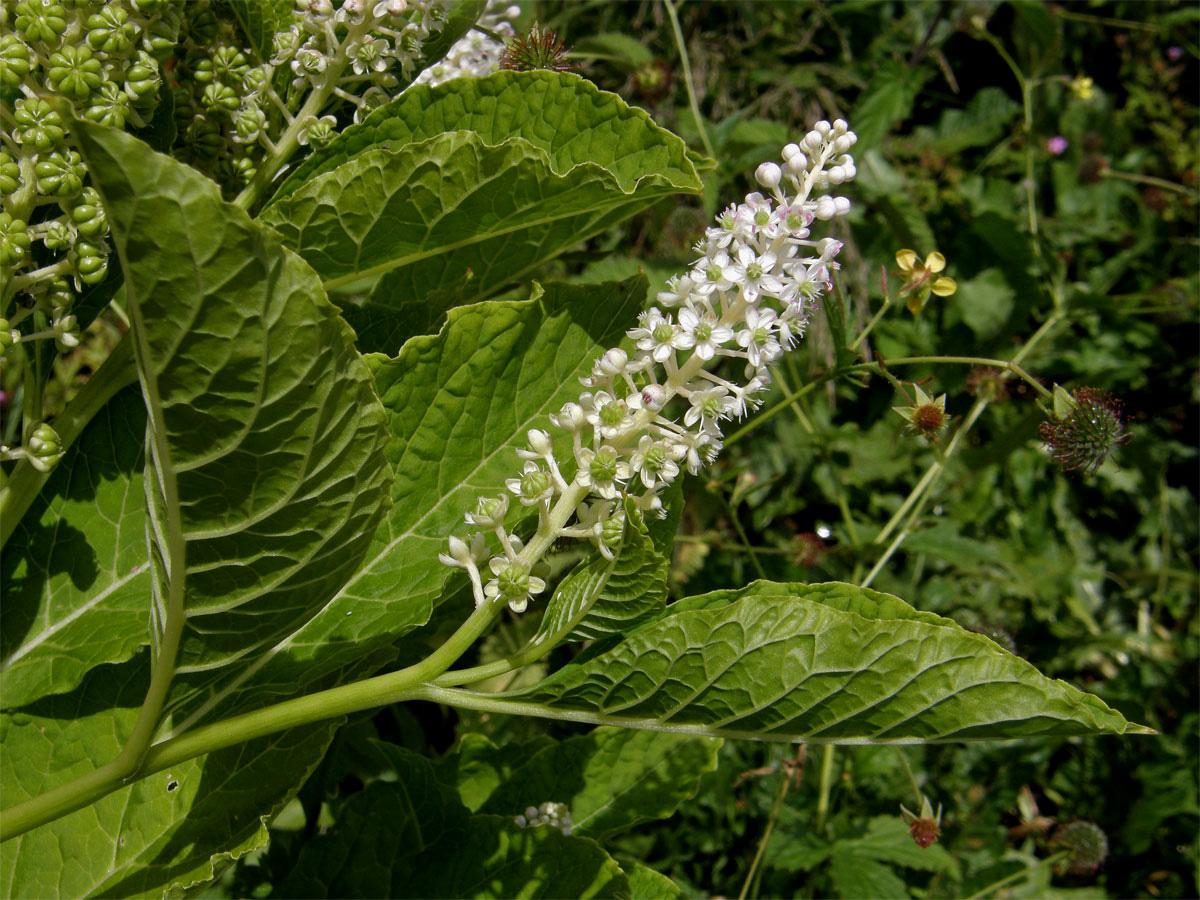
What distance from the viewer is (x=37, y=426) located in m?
1.03

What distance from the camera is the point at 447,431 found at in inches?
46.0

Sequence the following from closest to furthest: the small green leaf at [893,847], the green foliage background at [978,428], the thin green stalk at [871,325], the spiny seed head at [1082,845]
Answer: the thin green stalk at [871,325] → the small green leaf at [893,847] → the green foliage background at [978,428] → the spiny seed head at [1082,845]

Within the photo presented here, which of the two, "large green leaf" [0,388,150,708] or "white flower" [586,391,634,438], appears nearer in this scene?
"white flower" [586,391,634,438]

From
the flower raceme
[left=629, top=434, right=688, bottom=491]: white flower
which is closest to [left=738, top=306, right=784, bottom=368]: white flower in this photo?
the flower raceme

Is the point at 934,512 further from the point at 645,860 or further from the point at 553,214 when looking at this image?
the point at 553,214

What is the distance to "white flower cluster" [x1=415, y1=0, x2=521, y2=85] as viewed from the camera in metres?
1.40

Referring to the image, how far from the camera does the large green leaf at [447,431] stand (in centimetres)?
110

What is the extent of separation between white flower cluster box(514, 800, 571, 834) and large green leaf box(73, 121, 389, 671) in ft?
1.96

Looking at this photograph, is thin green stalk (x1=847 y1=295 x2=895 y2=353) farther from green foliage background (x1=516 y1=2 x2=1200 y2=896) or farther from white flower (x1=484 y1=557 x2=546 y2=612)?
white flower (x1=484 y1=557 x2=546 y2=612)

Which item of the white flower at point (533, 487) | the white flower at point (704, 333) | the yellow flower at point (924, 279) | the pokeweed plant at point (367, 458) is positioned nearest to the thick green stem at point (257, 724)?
the pokeweed plant at point (367, 458)

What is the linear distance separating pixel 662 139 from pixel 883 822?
5.27 ft

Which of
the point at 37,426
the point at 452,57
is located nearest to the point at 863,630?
the point at 37,426

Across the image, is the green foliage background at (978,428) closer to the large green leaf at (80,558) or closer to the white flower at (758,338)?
the white flower at (758,338)

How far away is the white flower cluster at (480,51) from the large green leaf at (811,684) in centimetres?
89
